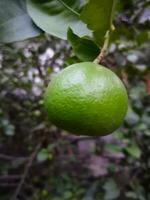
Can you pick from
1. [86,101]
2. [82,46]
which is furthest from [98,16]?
[86,101]

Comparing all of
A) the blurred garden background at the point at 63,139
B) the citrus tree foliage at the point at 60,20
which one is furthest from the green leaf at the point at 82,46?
the blurred garden background at the point at 63,139

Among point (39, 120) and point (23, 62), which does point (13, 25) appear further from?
point (39, 120)

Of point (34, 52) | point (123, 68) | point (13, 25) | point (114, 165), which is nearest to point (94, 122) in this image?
point (13, 25)

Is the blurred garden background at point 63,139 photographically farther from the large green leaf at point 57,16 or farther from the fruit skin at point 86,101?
the fruit skin at point 86,101

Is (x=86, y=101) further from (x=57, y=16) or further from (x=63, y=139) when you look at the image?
(x=63, y=139)

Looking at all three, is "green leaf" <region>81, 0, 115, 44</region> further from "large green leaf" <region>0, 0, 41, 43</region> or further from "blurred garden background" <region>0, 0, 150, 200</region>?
"blurred garden background" <region>0, 0, 150, 200</region>

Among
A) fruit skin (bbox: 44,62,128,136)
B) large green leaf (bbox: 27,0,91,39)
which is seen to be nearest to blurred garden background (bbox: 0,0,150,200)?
large green leaf (bbox: 27,0,91,39)
